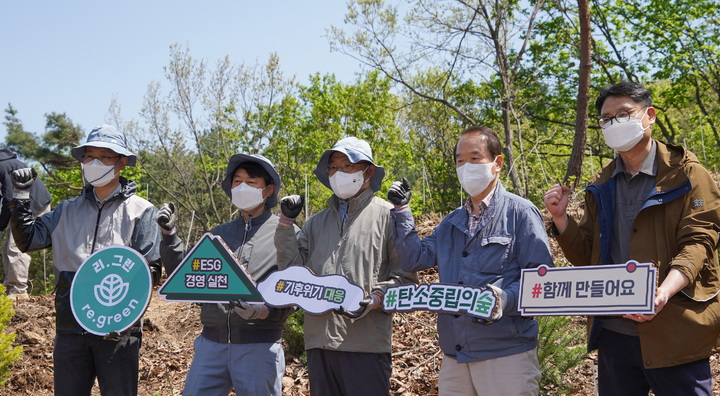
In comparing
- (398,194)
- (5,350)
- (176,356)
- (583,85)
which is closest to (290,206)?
(398,194)

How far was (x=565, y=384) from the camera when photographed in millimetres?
5684

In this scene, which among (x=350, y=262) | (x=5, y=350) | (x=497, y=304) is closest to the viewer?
(x=497, y=304)

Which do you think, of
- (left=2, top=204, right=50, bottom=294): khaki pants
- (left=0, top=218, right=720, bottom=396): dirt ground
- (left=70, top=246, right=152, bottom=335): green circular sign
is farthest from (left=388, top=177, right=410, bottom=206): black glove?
(left=2, top=204, right=50, bottom=294): khaki pants

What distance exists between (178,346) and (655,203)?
22.3 feet

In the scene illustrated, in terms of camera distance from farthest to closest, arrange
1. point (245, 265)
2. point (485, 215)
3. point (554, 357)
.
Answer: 1. point (554, 357)
2. point (245, 265)
3. point (485, 215)

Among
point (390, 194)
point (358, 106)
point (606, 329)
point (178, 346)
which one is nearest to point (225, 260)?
point (390, 194)

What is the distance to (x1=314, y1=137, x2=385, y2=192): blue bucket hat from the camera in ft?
14.1

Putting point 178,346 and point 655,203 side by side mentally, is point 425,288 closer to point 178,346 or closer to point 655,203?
point 655,203

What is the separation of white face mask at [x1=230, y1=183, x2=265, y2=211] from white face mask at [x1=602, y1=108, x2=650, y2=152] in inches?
93.1

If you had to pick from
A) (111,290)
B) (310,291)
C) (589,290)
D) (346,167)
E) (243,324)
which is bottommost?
(243,324)

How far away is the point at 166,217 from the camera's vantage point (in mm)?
4262

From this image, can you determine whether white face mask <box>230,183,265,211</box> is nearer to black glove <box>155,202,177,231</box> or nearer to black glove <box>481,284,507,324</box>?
black glove <box>155,202,177,231</box>

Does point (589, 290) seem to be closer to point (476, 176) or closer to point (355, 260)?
point (476, 176)

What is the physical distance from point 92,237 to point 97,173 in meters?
0.46
